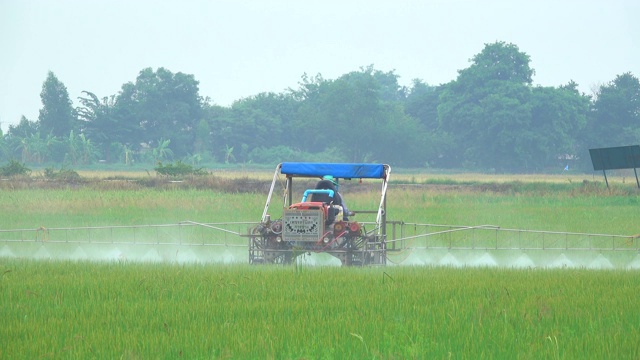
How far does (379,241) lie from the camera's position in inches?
715

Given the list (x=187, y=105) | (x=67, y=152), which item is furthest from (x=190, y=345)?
(x=187, y=105)

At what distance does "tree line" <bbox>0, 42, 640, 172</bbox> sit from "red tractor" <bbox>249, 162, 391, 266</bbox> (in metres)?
72.2

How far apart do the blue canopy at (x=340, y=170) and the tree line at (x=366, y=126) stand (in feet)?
236

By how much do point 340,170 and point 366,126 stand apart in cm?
7725

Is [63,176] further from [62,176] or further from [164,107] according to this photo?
[164,107]

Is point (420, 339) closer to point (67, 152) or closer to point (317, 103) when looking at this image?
point (67, 152)

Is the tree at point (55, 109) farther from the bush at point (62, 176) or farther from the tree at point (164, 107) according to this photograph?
A: the bush at point (62, 176)

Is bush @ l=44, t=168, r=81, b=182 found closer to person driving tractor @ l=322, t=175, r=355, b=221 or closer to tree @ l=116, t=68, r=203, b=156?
person driving tractor @ l=322, t=175, r=355, b=221

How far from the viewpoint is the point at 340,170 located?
18859 millimetres

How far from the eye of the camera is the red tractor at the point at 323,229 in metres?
17.6

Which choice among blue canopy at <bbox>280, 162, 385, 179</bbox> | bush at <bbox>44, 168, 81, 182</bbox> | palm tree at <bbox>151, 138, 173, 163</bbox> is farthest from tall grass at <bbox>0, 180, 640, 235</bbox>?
palm tree at <bbox>151, 138, 173, 163</bbox>

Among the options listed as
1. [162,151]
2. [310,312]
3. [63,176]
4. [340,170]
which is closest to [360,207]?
[340,170]

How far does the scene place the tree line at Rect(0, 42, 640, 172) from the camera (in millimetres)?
91688

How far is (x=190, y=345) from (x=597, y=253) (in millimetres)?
14097
